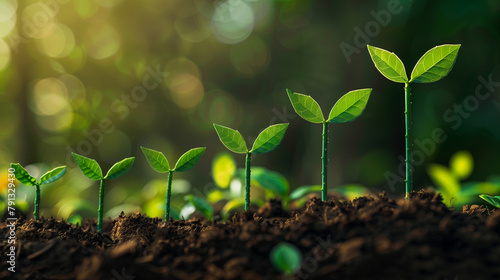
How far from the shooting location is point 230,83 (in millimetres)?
3506

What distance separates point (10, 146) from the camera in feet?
12.3

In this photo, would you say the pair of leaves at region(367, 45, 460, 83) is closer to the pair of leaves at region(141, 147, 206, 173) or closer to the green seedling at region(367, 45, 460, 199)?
the green seedling at region(367, 45, 460, 199)

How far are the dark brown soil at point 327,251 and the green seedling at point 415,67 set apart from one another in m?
0.13

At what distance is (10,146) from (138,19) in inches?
68.0

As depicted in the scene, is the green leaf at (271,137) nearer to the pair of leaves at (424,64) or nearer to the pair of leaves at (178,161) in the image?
the pair of leaves at (178,161)

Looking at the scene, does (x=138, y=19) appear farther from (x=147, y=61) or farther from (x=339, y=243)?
(x=339, y=243)

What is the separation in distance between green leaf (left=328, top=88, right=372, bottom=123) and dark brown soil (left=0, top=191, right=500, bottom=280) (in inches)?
7.6

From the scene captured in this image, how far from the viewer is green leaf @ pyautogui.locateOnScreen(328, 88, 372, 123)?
88 cm

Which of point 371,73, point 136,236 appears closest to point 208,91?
point 371,73

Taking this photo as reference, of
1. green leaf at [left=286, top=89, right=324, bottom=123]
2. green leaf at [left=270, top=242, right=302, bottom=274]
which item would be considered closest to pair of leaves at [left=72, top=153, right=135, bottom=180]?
green leaf at [left=286, top=89, right=324, bottom=123]

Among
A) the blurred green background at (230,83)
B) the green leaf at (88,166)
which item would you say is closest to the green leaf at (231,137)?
the green leaf at (88,166)

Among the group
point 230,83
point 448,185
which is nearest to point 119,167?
point 448,185

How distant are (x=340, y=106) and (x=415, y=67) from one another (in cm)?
18

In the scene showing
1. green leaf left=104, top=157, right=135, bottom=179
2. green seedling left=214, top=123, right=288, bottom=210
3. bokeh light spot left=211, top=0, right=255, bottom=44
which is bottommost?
green leaf left=104, top=157, right=135, bottom=179
